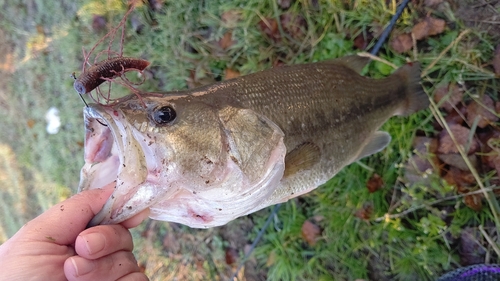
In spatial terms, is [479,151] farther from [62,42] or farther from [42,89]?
[42,89]

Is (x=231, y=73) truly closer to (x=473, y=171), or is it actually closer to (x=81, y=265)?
(x=473, y=171)

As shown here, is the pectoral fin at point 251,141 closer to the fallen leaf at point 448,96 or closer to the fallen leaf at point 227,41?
the fallen leaf at point 448,96

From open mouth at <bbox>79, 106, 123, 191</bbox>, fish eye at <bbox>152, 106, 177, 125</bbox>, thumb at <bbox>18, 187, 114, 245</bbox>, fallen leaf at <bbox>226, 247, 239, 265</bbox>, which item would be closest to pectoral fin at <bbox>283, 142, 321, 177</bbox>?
fish eye at <bbox>152, 106, 177, 125</bbox>

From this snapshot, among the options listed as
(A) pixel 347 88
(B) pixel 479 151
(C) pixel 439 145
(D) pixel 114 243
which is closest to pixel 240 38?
(A) pixel 347 88

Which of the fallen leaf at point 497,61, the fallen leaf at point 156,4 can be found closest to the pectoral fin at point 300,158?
the fallen leaf at point 497,61

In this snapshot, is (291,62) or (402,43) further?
Result: (291,62)

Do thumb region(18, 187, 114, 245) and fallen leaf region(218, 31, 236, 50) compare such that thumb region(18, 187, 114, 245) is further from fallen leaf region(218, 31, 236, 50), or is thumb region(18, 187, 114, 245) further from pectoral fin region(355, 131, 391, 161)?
fallen leaf region(218, 31, 236, 50)

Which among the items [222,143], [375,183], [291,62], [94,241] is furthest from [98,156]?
[375,183]
